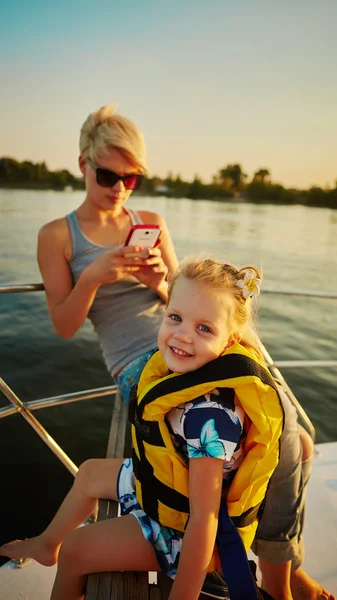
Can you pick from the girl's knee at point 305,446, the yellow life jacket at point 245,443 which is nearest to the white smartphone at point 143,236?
the yellow life jacket at point 245,443

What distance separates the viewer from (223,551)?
1.06 m

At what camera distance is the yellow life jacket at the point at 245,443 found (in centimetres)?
107

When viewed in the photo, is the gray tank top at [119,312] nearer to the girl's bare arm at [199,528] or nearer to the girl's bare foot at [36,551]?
the girl's bare foot at [36,551]

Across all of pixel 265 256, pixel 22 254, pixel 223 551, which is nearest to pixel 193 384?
pixel 223 551

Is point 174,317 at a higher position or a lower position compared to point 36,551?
higher

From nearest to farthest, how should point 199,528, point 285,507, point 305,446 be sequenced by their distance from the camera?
point 199,528, point 285,507, point 305,446

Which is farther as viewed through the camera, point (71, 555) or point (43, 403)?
point (43, 403)

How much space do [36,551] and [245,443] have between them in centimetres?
79

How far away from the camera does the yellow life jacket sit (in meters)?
1.07

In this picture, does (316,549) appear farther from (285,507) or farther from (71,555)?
(71,555)

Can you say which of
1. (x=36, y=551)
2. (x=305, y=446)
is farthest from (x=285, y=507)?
(x=36, y=551)

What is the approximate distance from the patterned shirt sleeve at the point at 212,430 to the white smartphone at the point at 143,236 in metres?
0.82

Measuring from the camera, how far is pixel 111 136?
1.79 metres

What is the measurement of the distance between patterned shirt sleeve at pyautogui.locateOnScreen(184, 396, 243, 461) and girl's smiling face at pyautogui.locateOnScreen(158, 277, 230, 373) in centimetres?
12
